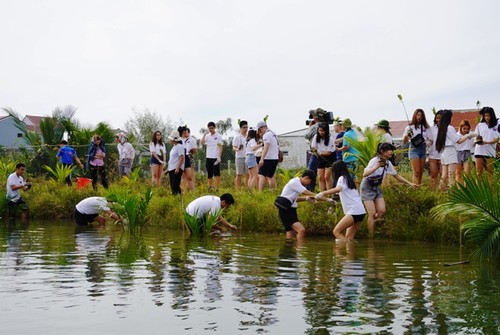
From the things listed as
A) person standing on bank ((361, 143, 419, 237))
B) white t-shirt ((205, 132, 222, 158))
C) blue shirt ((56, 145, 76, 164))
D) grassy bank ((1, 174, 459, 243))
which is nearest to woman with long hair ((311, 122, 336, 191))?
grassy bank ((1, 174, 459, 243))

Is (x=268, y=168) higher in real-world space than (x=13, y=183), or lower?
higher

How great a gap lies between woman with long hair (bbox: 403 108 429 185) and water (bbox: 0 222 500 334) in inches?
98.6

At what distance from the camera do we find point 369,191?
44.9 ft

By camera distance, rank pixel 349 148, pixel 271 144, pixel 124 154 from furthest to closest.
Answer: pixel 124 154
pixel 271 144
pixel 349 148

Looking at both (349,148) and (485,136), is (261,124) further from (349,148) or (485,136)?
(485,136)

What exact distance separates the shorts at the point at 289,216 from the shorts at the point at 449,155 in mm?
3134

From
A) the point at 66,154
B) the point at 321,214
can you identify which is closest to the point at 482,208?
the point at 321,214

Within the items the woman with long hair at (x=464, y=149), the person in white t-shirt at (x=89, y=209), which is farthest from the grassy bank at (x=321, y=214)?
the woman with long hair at (x=464, y=149)

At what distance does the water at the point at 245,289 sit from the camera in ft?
21.8

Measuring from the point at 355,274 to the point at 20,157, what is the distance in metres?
22.3

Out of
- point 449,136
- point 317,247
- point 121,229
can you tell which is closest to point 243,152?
point 121,229

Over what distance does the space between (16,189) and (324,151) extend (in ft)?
30.7

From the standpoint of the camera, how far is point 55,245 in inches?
527

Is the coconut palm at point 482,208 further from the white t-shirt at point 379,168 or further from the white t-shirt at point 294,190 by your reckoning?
the white t-shirt at point 294,190
